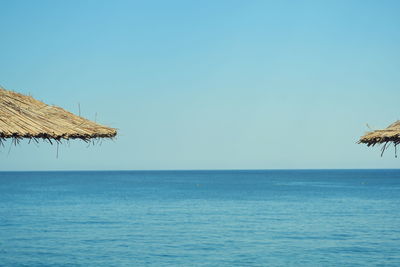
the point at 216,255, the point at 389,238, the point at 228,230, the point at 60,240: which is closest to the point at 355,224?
the point at 389,238

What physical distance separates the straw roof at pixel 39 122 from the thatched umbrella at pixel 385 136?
396 cm

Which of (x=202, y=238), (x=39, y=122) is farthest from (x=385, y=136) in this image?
(x=202, y=238)

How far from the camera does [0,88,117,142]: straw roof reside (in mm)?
6973

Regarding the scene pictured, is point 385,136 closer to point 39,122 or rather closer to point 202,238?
point 39,122

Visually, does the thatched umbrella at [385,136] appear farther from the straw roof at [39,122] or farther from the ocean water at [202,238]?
the ocean water at [202,238]

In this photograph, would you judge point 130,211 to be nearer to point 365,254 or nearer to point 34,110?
point 365,254

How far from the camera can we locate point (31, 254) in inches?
819

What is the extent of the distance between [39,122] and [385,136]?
4929mm

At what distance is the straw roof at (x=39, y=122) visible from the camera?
6973 mm

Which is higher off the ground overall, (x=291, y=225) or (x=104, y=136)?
(x=104, y=136)

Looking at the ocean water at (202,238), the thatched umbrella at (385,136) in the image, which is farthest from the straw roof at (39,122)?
the ocean water at (202,238)

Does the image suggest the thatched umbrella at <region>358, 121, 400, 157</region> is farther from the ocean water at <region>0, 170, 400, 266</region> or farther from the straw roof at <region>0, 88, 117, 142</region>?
the ocean water at <region>0, 170, 400, 266</region>

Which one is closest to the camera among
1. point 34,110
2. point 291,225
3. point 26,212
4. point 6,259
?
point 34,110

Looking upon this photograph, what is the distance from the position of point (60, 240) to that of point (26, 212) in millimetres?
17200
